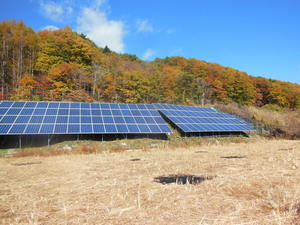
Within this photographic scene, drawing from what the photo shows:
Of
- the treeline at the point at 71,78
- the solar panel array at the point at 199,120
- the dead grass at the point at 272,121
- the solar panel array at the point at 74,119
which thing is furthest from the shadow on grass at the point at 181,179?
the treeline at the point at 71,78

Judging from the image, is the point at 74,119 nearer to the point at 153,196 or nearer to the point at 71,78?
the point at 153,196

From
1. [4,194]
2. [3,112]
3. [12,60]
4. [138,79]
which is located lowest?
[4,194]

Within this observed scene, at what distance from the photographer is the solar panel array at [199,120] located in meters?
24.6

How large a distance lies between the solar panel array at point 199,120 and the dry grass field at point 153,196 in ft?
44.5

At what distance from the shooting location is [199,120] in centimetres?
2675

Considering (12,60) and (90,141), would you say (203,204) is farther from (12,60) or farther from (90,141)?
(12,60)

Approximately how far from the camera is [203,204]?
609 cm

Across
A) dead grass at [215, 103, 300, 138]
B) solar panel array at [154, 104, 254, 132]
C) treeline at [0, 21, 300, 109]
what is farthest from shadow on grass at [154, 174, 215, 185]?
treeline at [0, 21, 300, 109]

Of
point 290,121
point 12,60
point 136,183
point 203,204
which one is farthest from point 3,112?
point 290,121

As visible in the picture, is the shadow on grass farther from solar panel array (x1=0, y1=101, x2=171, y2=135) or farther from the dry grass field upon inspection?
solar panel array (x1=0, y1=101, x2=171, y2=135)

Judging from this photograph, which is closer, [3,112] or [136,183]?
[136,183]

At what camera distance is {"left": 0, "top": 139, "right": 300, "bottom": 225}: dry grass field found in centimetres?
524

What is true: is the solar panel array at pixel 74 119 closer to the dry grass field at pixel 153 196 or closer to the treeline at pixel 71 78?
the dry grass field at pixel 153 196

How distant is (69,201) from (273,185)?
22.3ft
